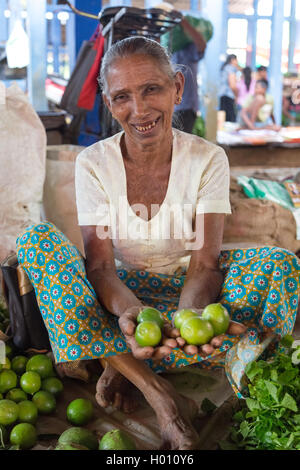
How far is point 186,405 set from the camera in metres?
1.91

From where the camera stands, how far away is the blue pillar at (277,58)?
760 cm

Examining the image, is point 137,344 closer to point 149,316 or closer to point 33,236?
point 149,316

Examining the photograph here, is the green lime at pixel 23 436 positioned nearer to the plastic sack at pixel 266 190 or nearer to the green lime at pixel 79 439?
the green lime at pixel 79 439

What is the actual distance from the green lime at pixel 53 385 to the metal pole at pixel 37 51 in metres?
3.83

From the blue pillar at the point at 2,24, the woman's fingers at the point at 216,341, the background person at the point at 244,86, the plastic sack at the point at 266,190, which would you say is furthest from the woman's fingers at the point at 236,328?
the background person at the point at 244,86

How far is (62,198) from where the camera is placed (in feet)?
10.2

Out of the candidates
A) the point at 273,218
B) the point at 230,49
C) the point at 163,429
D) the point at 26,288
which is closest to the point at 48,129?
the point at 273,218

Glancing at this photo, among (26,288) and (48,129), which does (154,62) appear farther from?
(48,129)

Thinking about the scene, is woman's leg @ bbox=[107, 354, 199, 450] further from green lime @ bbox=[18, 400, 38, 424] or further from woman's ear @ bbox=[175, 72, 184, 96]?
woman's ear @ bbox=[175, 72, 184, 96]

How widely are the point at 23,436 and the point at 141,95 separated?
120 cm

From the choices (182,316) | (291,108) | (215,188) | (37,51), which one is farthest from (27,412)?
(291,108)

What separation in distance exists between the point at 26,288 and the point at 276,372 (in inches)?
41.5

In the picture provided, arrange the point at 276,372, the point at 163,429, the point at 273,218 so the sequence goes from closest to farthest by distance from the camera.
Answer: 1. the point at 276,372
2. the point at 163,429
3. the point at 273,218


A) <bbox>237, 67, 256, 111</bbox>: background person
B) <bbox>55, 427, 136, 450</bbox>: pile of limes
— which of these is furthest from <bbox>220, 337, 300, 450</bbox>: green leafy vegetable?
<bbox>237, 67, 256, 111</bbox>: background person
